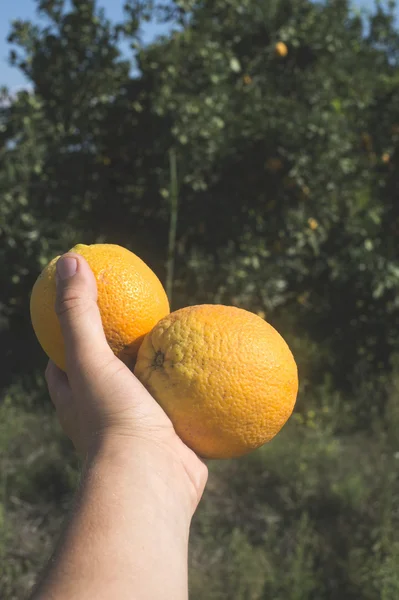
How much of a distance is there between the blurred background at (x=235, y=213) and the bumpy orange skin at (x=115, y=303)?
1.63 m

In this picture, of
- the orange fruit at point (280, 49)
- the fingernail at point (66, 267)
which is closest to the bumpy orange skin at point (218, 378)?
the fingernail at point (66, 267)

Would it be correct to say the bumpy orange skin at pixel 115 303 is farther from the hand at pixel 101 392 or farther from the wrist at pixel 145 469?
the wrist at pixel 145 469

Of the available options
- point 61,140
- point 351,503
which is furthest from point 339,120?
point 351,503

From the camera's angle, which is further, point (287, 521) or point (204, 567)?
point (287, 521)

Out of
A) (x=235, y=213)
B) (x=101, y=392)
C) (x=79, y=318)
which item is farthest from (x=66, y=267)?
(x=235, y=213)

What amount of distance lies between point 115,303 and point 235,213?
2338 millimetres

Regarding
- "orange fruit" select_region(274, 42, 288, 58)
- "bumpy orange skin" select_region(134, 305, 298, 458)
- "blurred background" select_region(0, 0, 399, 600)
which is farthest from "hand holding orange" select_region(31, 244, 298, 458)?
"orange fruit" select_region(274, 42, 288, 58)

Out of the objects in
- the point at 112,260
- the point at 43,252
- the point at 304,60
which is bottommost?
the point at 43,252

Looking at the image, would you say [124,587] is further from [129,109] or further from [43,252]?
[129,109]

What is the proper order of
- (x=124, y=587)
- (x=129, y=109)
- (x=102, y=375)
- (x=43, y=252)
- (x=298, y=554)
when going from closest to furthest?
(x=124, y=587)
(x=102, y=375)
(x=298, y=554)
(x=43, y=252)
(x=129, y=109)

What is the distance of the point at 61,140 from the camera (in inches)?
139

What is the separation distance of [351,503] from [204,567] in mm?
836

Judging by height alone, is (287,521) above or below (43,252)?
below

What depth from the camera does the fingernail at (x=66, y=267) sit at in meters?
1.32
